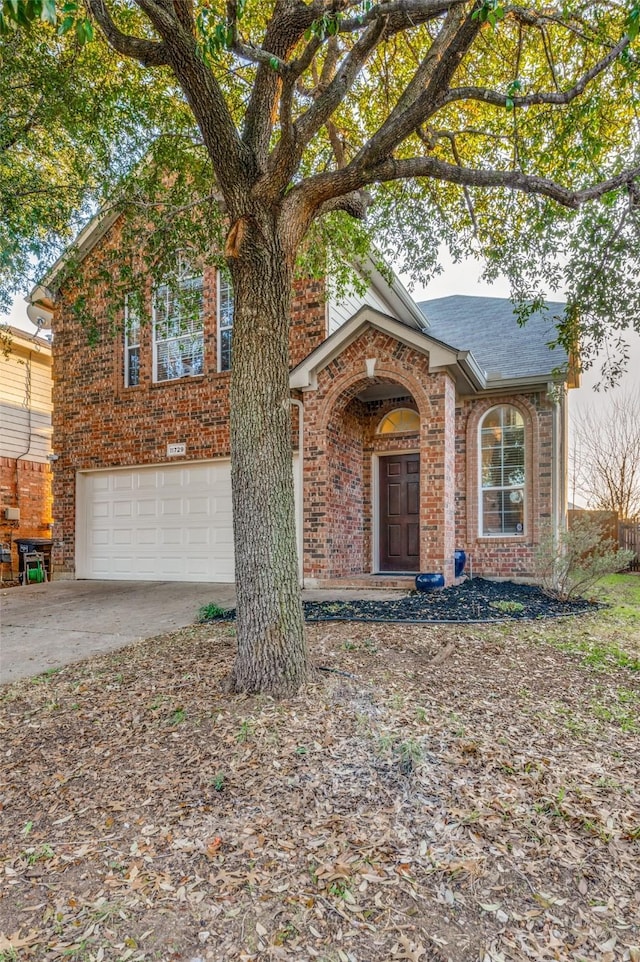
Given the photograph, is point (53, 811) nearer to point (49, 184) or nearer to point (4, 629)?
point (4, 629)

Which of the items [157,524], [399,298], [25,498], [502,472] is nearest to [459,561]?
[502,472]

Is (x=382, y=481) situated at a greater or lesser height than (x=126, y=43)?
lesser

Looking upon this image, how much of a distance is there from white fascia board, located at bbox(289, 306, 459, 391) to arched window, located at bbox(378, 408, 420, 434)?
1.77m

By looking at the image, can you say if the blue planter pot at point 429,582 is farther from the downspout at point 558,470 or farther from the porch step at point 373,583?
the downspout at point 558,470

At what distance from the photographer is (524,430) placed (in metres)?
9.07

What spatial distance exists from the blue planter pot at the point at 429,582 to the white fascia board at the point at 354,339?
118 inches

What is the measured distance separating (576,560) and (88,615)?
6.46 meters

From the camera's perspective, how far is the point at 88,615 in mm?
7133

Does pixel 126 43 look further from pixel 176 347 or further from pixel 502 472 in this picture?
pixel 502 472

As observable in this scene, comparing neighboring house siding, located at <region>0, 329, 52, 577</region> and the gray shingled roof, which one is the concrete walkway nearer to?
neighboring house siding, located at <region>0, 329, 52, 577</region>

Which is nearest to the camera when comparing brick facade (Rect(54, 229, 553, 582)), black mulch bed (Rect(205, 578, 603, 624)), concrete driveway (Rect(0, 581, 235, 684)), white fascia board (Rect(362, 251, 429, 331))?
concrete driveway (Rect(0, 581, 235, 684))

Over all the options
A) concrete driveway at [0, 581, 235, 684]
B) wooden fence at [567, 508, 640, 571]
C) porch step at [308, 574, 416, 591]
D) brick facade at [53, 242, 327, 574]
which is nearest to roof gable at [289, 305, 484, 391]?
brick facade at [53, 242, 327, 574]

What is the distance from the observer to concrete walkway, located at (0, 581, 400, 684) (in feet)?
17.3

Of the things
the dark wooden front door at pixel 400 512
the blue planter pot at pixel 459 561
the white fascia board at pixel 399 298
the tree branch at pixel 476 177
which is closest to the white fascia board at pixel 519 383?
the dark wooden front door at pixel 400 512
